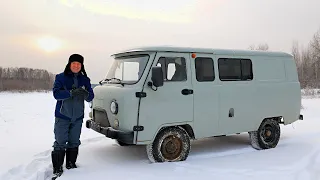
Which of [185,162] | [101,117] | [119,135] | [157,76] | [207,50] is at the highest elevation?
[207,50]

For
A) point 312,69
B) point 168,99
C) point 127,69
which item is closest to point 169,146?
point 168,99

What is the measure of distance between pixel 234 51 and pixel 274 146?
2773 millimetres

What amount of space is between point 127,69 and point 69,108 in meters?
1.64

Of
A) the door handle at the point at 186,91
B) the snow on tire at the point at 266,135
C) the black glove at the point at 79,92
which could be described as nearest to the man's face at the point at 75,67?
the black glove at the point at 79,92

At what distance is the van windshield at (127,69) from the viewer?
6031 mm

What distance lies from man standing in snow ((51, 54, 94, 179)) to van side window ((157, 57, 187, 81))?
5.17 ft

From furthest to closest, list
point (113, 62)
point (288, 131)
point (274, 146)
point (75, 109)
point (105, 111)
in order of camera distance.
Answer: point (288, 131) → point (274, 146) → point (113, 62) → point (105, 111) → point (75, 109)

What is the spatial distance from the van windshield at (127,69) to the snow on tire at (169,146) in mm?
1306

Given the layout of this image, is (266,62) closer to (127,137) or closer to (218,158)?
(218,158)

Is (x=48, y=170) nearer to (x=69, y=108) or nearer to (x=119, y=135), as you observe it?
(x=69, y=108)

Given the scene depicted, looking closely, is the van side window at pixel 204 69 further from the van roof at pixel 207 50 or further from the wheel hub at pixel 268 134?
the wheel hub at pixel 268 134

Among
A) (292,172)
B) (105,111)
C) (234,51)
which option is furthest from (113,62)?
(292,172)

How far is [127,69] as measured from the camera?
21.3ft

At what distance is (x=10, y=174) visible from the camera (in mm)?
5328
